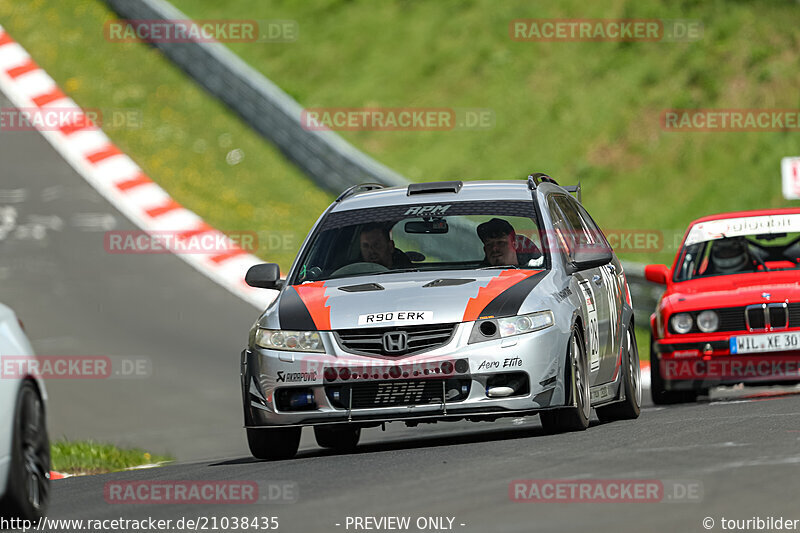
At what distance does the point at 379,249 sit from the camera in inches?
392

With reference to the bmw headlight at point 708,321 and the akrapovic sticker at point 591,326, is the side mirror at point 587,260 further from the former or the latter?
the bmw headlight at point 708,321

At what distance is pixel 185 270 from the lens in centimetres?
1959

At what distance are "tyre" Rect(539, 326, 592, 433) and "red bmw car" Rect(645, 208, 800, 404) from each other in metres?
3.50

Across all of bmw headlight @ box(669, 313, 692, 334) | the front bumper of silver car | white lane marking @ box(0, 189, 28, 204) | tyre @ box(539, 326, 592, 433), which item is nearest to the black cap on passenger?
tyre @ box(539, 326, 592, 433)

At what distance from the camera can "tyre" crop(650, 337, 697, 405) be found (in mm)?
13055

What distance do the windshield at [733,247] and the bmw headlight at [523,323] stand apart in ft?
16.7

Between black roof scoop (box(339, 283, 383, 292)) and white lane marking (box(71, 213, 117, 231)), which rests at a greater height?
black roof scoop (box(339, 283, 383, 292))

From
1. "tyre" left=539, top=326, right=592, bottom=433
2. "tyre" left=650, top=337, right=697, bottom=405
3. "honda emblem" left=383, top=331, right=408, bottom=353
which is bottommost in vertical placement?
"tyre" left=650, top=337, right=697, bottom=405

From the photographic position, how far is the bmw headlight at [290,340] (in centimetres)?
895

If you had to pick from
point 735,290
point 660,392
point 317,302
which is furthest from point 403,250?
point 735,290

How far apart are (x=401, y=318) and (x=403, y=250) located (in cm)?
141

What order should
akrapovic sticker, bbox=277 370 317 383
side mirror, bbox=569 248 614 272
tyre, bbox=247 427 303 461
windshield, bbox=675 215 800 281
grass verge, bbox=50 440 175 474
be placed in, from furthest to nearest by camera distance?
1. windshield, bbox=675 215 800 281
2. grass verge, bbox=50 440 175 474
3. side mirror, bbox=569 248 614 272
4. tyre, bbox=247 427 303 461
5. akrapovic sticker, bbox=277 370 317 383

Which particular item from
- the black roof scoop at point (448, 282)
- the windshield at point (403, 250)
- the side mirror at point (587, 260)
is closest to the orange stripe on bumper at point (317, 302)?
the windshield at point (403, 250)

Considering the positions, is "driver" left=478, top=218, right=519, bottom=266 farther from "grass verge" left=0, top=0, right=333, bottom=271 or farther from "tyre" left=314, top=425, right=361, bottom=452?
"grass verge" left=0, top=0, right=333, bottom=271
